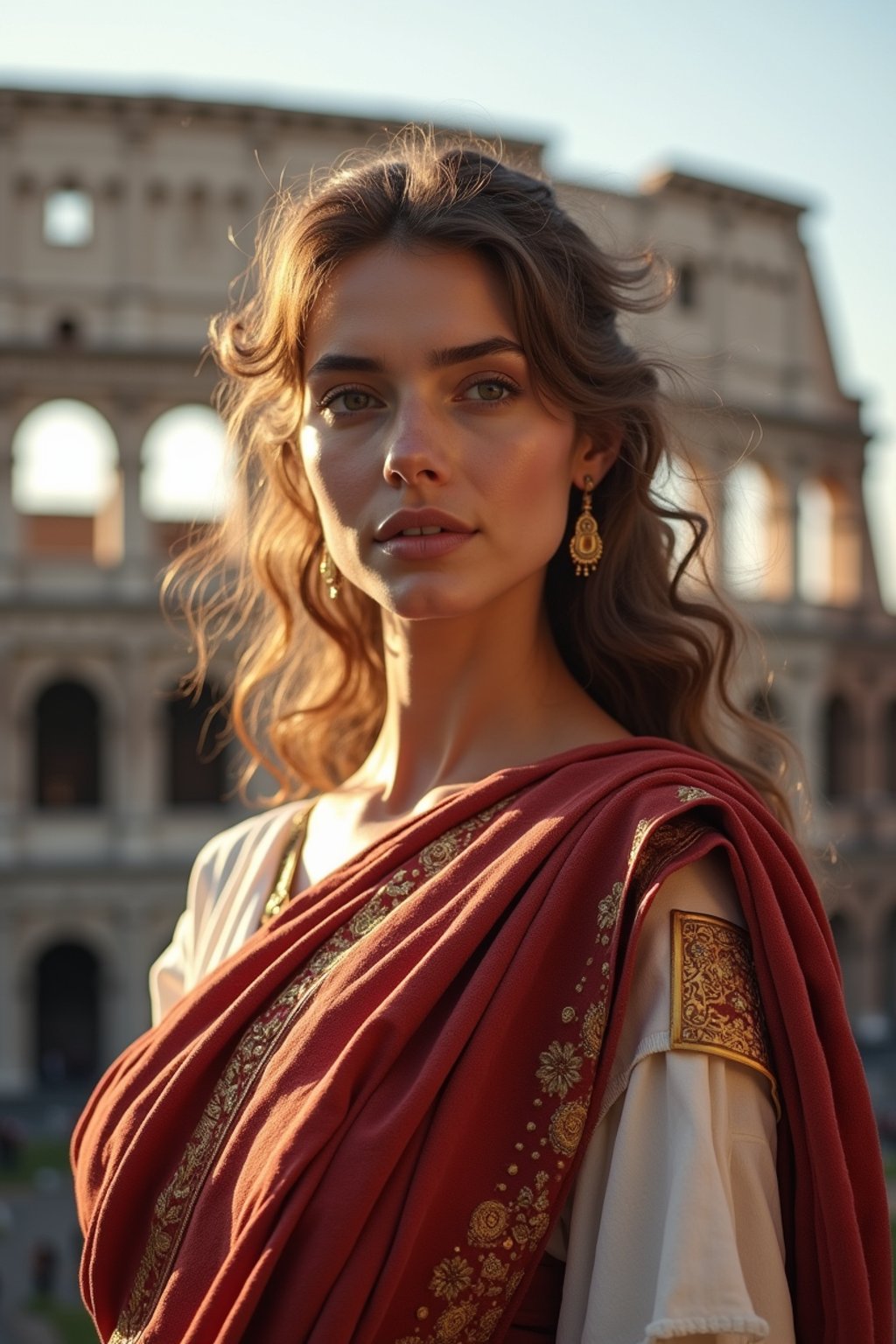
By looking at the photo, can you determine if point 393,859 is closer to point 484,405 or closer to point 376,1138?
point 376,1138

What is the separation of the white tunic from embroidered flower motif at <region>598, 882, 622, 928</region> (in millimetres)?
44

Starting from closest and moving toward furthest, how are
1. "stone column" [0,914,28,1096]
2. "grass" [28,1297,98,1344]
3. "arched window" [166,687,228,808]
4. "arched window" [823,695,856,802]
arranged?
"grass" [28,1297,98,1344], "stone column" [0,914,28,1096], "arched window" [166,687,228,808], "arched window" [823,695,856,802]

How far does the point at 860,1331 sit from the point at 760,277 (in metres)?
25.0

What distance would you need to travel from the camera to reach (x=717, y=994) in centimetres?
179

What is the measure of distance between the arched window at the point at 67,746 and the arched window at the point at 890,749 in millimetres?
13174

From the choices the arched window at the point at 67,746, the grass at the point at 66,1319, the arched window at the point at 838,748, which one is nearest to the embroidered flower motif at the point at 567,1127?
the grass at the point at 66,1319

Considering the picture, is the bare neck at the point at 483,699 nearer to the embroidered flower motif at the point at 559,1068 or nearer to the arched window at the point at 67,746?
the embroidered flower motif at the point at 559,1068

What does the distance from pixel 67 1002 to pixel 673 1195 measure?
21.2 metres

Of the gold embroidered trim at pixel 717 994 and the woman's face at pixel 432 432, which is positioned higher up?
the woman's face at pixel 432 432

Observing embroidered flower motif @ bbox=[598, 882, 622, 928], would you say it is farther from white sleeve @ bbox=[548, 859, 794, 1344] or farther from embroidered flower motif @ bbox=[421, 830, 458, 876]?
embroidered flower motif @ bbox=[421, 830, 458, 876]

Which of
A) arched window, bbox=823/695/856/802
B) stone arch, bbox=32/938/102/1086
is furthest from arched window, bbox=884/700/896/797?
stone arch, bbox=32/938/102/1086

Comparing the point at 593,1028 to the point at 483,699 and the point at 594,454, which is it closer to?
the point at 483,699

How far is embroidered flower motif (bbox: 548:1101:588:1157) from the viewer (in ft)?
5.86

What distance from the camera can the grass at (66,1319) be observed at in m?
12.8
